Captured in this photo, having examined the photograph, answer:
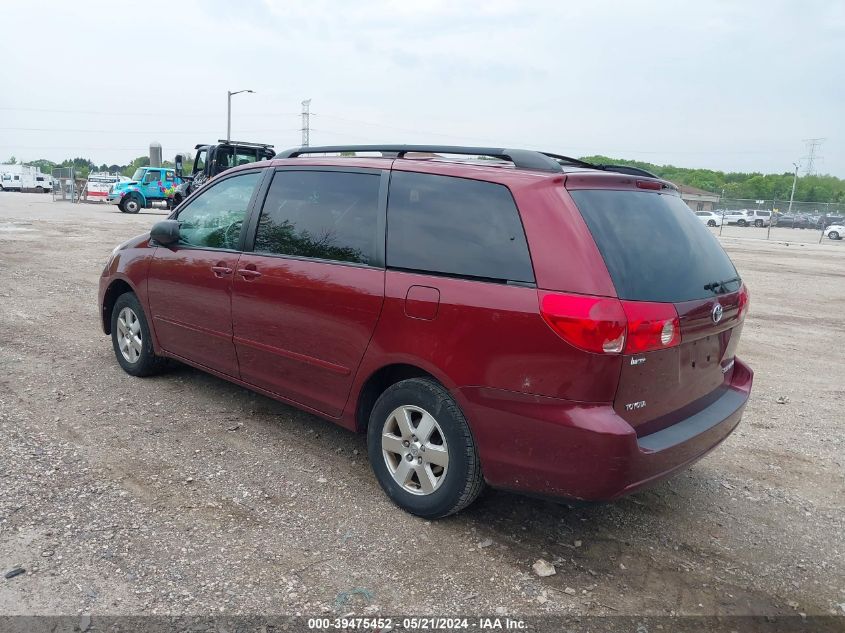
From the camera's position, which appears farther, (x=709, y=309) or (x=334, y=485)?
(x=334, y=485)

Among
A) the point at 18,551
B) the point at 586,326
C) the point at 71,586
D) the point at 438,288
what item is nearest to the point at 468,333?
the point at 438,288

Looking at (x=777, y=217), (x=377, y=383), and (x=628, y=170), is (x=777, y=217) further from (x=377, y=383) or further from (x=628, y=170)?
(x=377, y=383)

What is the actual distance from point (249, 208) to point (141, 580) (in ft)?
7.77

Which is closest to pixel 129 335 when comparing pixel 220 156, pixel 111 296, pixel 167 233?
pixel 111 296

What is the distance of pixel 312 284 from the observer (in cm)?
371

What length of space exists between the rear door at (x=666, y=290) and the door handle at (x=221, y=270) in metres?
2.35

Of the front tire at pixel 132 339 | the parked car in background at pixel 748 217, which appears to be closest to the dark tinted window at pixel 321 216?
the front tire at pixel 132 339

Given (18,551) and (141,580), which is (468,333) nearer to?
(141,580)

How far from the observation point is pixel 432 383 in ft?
10.5

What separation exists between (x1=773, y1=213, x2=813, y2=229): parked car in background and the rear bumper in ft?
177

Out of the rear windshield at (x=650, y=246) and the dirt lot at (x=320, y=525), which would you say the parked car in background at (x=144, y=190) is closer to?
the dirt lot at (x=320, y=525)

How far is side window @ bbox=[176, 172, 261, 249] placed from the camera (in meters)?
4.37

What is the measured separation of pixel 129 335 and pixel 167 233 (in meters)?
1.12

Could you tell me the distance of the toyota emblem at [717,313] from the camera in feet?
10.3
